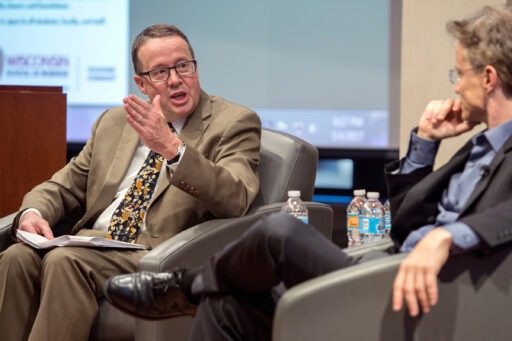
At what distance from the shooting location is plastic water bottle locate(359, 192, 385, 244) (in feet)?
12.6

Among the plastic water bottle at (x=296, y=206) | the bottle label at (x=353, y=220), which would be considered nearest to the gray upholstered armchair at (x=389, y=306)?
the plastic water bottle at (x=296, y=206)

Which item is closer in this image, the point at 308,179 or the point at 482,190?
the point at 482,190

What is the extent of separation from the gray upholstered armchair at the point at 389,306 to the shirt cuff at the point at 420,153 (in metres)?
0.44

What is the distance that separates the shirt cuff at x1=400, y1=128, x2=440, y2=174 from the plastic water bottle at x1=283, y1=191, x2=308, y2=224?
0.82 metres

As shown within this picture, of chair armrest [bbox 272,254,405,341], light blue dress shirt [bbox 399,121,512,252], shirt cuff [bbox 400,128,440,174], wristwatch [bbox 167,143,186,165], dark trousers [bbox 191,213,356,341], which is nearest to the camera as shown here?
chair armrest [bbox 272,254,405,341]

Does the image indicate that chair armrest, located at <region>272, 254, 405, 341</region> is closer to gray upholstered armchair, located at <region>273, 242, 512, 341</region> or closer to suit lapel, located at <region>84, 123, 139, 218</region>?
gray upholstered armchair, located at <region>273, 242, 512, 341</region>

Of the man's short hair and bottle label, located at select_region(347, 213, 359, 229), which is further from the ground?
the man's short hair

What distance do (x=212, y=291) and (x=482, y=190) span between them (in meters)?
0.76

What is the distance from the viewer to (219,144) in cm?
337

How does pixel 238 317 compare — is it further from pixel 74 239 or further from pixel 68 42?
pixel 68 42

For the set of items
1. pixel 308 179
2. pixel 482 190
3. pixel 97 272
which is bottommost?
pixel 97 272

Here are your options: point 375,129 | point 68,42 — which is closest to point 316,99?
point 375,129

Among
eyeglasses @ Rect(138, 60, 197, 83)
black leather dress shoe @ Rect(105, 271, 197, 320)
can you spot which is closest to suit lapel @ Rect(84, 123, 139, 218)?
eyeglasses @ Rect(138, 60, 197, 83)

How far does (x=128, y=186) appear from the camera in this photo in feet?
11.6
